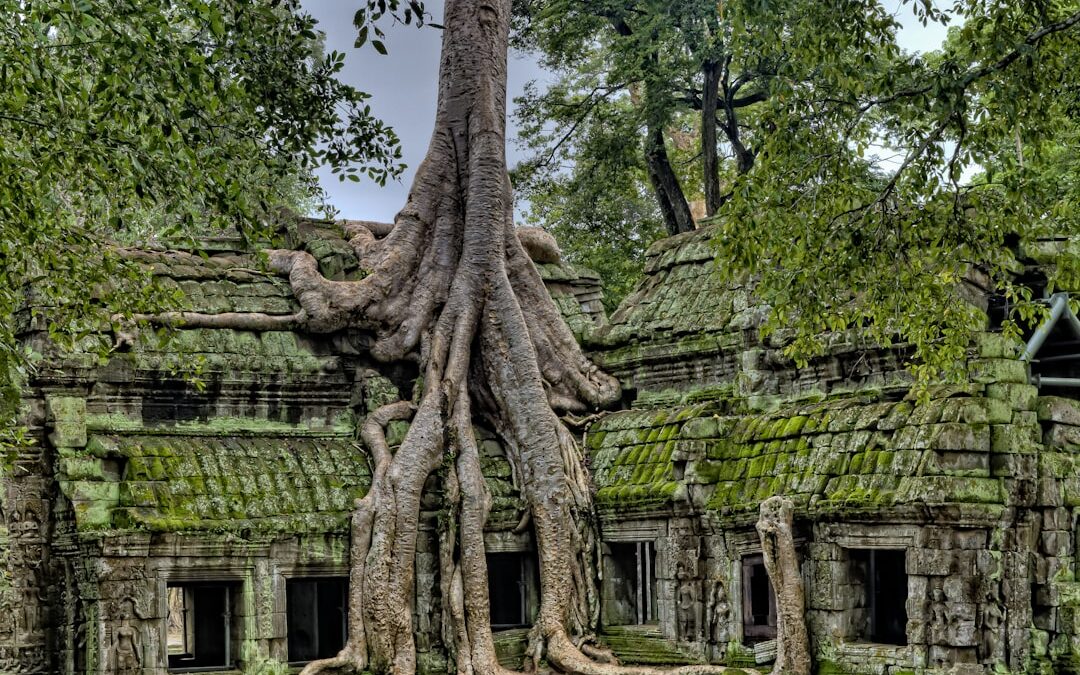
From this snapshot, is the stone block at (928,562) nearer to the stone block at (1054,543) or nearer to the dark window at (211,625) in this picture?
the stone block at (1054,543)

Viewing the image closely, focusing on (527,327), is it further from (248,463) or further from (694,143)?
(694,143)

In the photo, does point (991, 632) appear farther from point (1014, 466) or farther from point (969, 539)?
point (1014, 466)

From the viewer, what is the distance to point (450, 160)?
1950cm

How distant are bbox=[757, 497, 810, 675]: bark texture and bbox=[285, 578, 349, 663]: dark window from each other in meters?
4.55

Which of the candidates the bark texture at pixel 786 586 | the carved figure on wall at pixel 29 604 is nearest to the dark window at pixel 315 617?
the carved figure on wall at pixel 29 604

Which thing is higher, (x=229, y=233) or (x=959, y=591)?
(x=229, y=233)

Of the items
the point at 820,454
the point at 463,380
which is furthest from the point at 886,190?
the point at 463,380

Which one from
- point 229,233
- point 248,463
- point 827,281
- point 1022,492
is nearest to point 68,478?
point 248,463

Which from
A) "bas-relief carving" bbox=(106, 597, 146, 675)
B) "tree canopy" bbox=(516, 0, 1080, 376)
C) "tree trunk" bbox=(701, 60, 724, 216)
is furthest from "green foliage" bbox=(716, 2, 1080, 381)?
"tree trunk" bbox=(701, 60, 724, 216)

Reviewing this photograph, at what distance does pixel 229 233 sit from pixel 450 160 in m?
2.82

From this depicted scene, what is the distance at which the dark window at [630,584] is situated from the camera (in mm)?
17578

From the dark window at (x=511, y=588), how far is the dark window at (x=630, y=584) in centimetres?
81

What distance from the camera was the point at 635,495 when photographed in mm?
17406

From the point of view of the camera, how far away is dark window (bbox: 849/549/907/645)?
50.5ft
